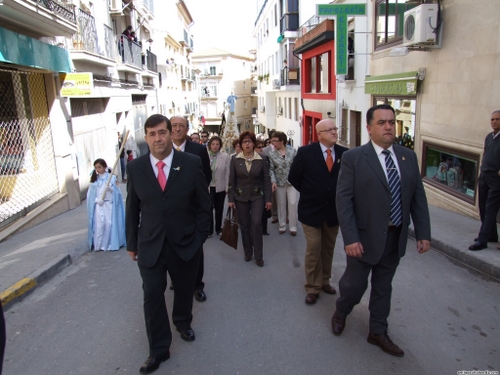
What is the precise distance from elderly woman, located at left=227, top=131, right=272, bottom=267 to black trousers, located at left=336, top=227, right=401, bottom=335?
2288 mm

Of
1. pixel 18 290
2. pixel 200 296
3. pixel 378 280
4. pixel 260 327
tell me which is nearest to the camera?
pixel 378 280

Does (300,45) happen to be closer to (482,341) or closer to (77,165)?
(77,165)

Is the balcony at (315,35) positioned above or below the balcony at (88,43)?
above

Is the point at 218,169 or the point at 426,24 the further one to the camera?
the point at 426,24

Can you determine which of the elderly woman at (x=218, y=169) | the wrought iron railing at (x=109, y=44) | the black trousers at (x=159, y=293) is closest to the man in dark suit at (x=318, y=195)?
the black trousers at (x=159, y=293)

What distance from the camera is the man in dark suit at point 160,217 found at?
10.8 ft

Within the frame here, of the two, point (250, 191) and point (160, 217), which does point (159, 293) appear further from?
point (250, 191)

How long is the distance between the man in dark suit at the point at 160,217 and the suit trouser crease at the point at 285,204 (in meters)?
4.01

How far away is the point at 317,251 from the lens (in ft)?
14.3

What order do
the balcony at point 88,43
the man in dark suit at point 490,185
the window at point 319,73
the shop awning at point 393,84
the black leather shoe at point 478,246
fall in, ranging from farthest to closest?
the window at point 319,73
the balcony at point 88,43
the shop awning at point 393,84
the black leather shoe at point 478,246
the man in dark suit at point 490,185

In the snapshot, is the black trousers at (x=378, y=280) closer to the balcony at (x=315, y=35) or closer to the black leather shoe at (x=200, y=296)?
the black leather shoe at (x=200, y=296)

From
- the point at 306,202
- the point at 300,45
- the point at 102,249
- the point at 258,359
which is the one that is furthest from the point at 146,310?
the point at 300,45

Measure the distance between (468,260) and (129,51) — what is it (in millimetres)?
16766

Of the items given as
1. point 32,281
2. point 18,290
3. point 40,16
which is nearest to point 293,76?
point 40,16
